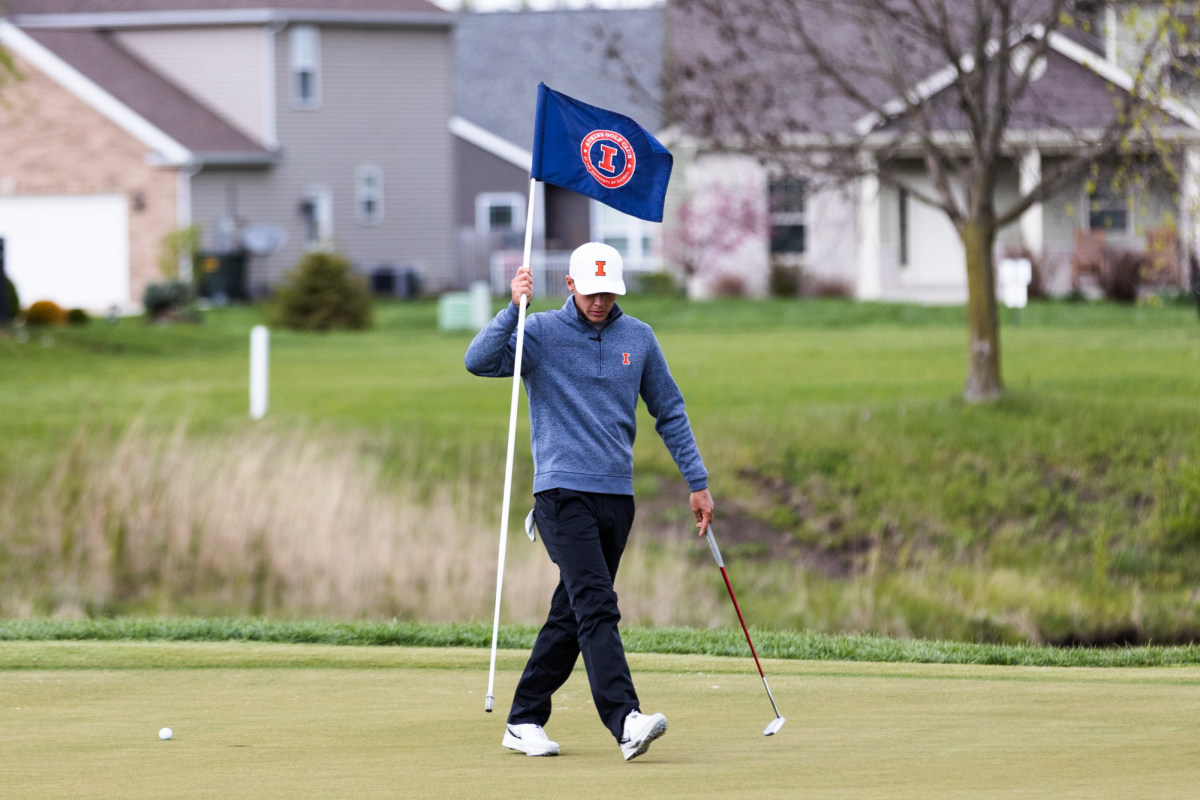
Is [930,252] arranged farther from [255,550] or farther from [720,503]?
[255,550]

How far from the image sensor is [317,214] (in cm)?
3872

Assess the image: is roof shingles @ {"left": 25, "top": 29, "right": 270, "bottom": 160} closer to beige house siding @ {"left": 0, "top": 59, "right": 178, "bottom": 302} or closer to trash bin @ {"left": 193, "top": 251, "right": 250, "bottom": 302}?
beige house siding @ {"left": 0, "top": 59, "right": 178, "bottom": 302}

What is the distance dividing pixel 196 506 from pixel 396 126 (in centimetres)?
2546

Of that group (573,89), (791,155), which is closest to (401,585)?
(791,155)

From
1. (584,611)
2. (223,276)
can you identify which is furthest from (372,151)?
(584,611)

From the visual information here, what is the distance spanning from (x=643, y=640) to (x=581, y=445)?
3.32 meters

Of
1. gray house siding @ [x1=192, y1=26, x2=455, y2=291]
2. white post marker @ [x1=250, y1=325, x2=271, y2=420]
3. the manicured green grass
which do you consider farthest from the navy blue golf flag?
gray house siding @ [x1=192, y1=26, x2=455, y2=291]

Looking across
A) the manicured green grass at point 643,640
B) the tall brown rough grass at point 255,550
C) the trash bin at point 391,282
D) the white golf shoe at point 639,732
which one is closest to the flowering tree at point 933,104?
the tall brown rough grass at point 255,550

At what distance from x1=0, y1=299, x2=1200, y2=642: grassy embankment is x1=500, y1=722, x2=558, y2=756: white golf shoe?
7.64 m

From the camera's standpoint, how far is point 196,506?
1509 cm

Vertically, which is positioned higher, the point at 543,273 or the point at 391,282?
the point at 543,273

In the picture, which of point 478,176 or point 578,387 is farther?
point 478,176

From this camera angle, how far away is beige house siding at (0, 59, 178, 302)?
3497 cm

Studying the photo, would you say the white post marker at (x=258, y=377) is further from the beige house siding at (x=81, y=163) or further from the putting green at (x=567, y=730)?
the beige house siding at (x=81, y=163)
